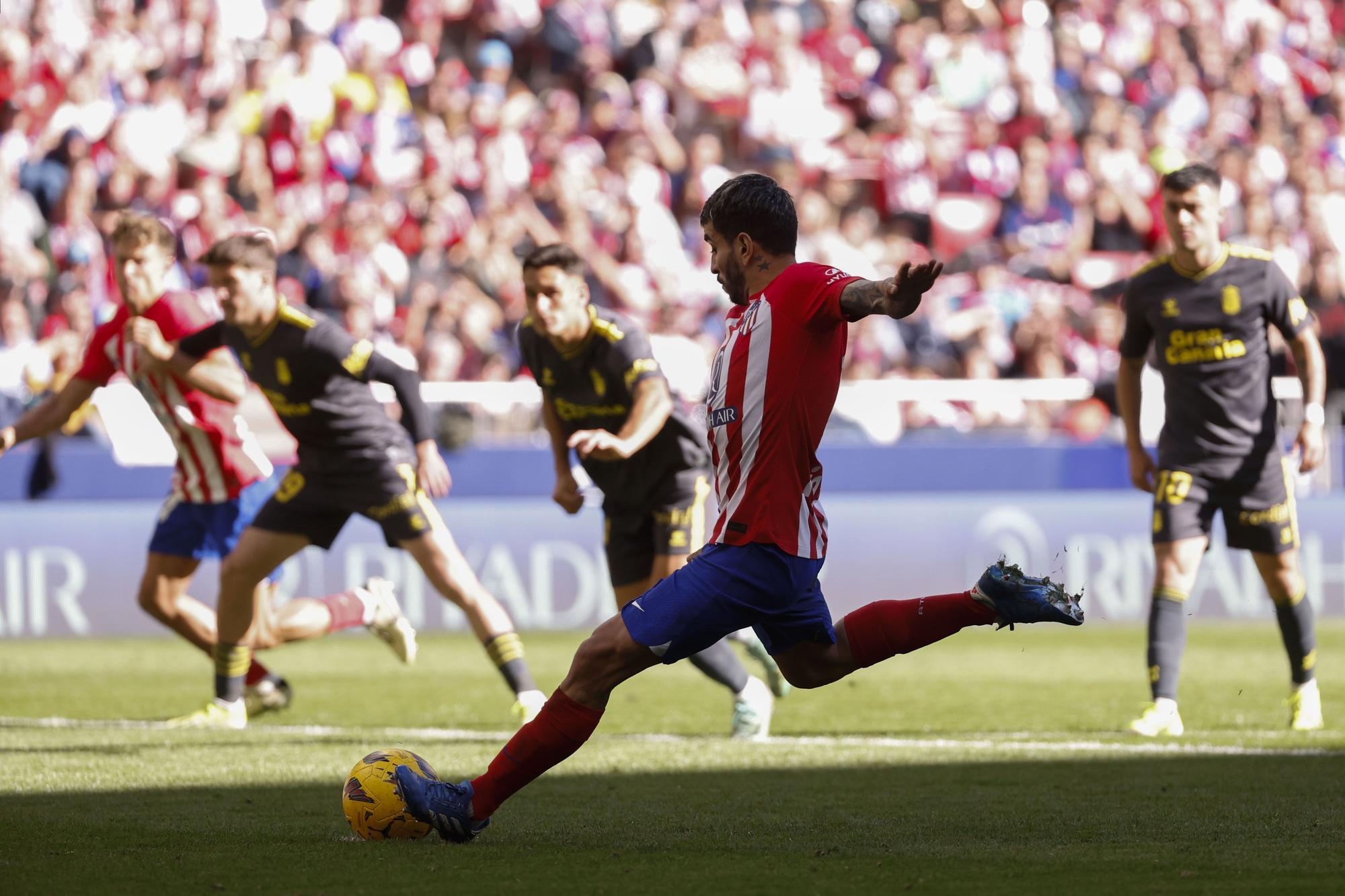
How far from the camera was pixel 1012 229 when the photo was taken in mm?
19328

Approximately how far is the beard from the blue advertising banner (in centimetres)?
856

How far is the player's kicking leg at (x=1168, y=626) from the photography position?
26.6 feet

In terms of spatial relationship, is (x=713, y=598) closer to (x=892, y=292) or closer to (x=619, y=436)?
(x=892, y=292)

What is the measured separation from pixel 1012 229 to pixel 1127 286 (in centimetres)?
1101

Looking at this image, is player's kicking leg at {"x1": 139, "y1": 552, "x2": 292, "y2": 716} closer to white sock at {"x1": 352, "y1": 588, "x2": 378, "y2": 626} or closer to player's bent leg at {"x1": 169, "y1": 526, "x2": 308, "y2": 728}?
player's bent leg at {"x1": 169, "y1": 526, "x2": 308, "y2": 728}

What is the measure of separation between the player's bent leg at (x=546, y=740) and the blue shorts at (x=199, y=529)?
4212 millimetres

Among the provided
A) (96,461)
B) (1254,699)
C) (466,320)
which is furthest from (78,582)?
(1254,699)

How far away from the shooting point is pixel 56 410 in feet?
28.8

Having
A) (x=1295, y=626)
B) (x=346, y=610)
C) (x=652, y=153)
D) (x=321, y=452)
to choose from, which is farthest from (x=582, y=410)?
(x=652, y=153)

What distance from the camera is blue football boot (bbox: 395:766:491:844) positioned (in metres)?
5.13

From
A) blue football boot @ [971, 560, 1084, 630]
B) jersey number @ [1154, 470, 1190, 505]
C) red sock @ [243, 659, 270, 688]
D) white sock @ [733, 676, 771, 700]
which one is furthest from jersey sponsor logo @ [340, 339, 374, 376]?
blue football boot @ [971, 560, 1084, 630]

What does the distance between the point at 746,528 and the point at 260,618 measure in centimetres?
466

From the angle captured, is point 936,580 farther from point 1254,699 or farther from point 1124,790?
point 1124,790

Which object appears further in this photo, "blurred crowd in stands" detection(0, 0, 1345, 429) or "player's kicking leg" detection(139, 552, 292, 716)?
"blurred crowd in stands" detection(0, 0, 1345, 429)
